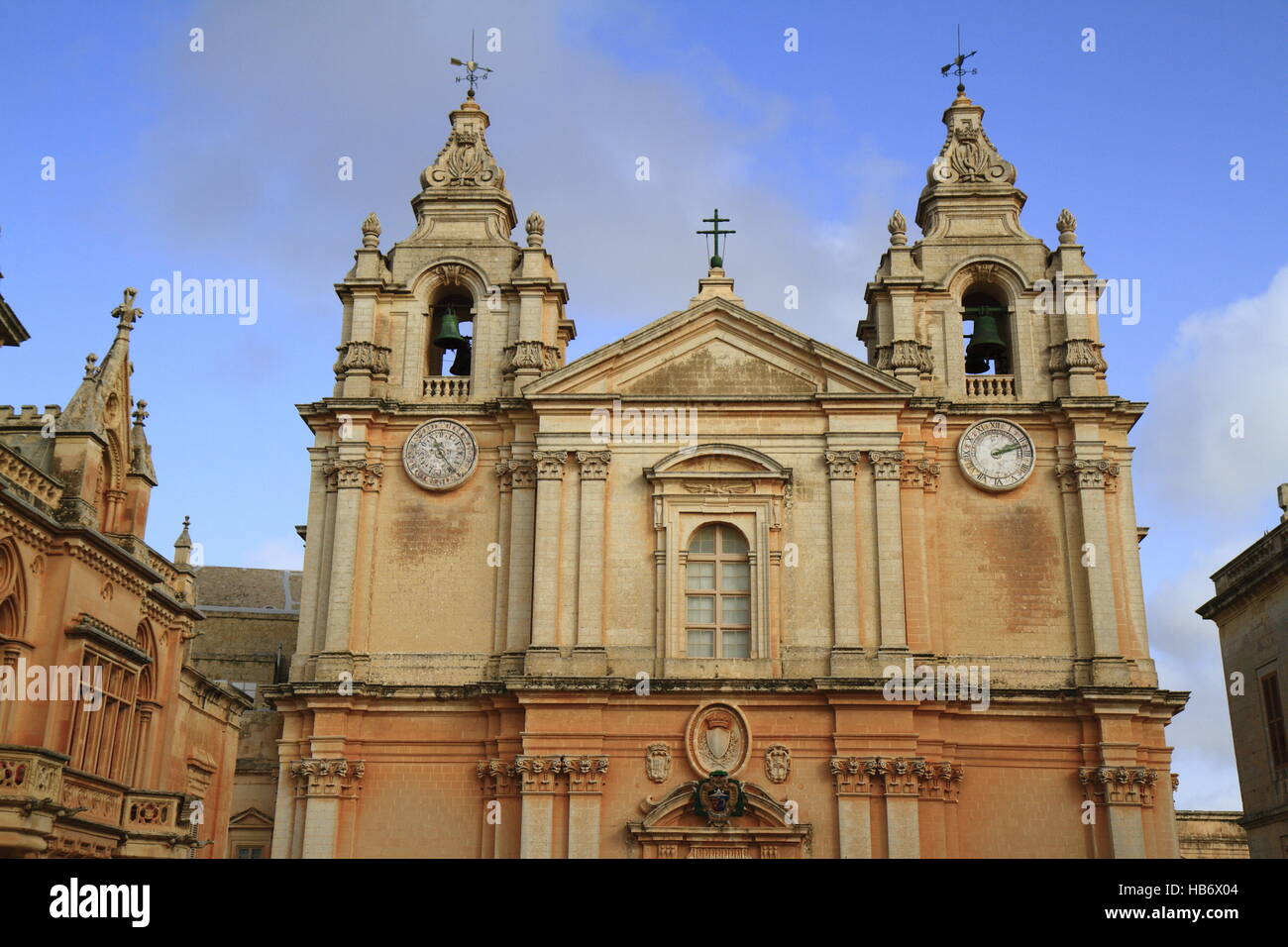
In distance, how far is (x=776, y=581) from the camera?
27781 mm

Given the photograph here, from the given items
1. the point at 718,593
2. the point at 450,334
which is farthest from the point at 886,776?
the point at 450,334

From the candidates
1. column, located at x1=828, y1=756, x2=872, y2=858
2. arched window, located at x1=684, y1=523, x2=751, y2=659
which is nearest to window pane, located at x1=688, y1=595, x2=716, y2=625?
arched window, located at x1=684, y1=523, x2=751, y2=659

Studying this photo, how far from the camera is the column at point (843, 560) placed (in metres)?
27.0

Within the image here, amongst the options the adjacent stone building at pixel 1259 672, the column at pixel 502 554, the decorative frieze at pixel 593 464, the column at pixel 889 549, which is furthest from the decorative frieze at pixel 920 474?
the column at pixel 502 554

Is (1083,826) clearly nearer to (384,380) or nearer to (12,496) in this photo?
(384,380)

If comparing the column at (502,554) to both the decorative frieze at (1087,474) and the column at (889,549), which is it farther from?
the decorative frieze at (1087,474)

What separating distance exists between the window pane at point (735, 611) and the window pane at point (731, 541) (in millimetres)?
1066

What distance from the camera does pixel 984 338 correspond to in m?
30.3

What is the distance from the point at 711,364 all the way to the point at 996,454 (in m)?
6.57

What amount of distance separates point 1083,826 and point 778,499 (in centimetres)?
897

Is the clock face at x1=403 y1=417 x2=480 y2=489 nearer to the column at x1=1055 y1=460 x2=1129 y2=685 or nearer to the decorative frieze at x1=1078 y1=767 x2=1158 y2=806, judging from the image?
the column at x1=1055 y1=460 x2=1129 y2=685

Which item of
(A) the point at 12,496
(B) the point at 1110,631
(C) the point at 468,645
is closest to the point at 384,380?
(C) the point at 468,645

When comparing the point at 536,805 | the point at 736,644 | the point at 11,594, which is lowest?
the point at 536,805

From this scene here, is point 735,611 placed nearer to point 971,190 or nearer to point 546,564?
point 546,564
